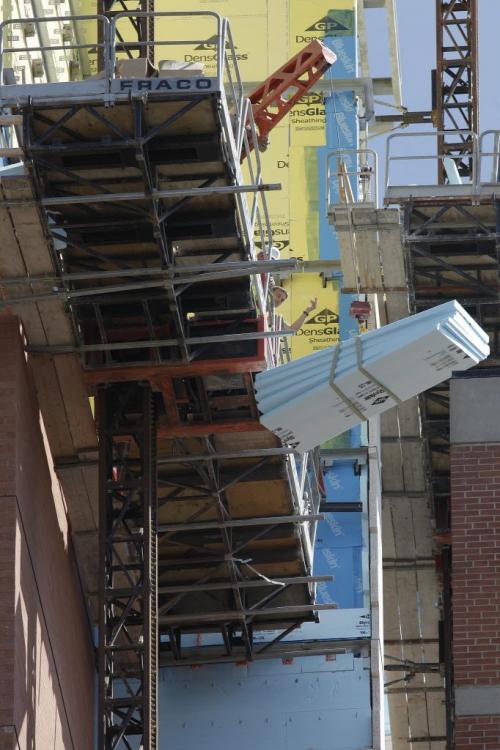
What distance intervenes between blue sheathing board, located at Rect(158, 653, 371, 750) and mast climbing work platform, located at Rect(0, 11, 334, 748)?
1399 mm

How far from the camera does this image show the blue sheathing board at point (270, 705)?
34344 mm

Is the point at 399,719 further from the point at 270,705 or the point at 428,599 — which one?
the point at 270,705

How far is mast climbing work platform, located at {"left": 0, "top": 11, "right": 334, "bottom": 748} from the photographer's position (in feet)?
83.0

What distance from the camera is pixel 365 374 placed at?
90.6 feet

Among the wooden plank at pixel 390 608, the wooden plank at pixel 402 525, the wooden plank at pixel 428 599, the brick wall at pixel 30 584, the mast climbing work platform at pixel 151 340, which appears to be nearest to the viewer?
Result: the mast climbing work platform at pixel 151 340

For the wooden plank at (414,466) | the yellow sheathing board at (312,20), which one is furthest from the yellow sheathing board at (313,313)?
the yellow sheathing board at (312,20)

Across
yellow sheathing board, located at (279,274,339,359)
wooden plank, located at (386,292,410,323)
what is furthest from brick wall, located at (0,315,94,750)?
yellow sheathing board, located at (279,274,339,359)

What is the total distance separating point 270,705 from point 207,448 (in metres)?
6.39

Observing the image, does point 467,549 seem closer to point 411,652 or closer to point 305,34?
point 411,652

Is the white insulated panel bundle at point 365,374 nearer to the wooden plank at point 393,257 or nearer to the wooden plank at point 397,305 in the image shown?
the wooden plank at point 393,257

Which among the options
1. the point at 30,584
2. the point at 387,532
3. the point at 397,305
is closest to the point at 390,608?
the point at 387,532

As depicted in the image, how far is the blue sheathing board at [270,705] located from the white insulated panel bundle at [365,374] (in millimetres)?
7157

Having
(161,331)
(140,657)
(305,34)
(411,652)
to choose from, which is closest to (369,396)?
(161,331)

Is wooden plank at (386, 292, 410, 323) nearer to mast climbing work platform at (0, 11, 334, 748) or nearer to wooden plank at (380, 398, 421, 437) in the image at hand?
wooden plank at (380, 398, 421, 437)
